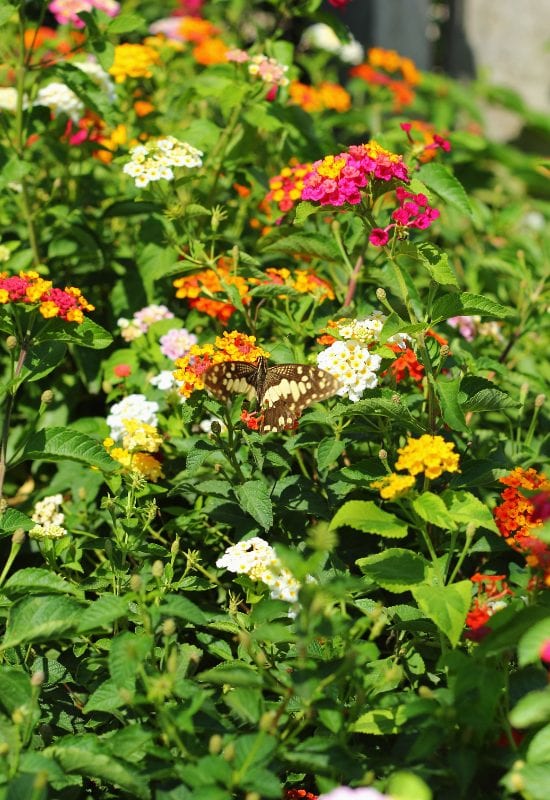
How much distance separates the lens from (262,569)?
6.84ft

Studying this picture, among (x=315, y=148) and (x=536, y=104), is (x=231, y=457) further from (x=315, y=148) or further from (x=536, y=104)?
(x=536, y=104)

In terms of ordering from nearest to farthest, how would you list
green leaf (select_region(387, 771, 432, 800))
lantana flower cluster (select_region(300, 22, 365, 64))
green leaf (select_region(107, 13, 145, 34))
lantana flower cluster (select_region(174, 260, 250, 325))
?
green leaf (select_region(387, 771, 432, 800)) → lantana flower cluster (select_region(174, 260, 250, 325)) → green leaf (select_region(107, 13, 145, 34)) → lantana flower cluster (select_region(300, 22, 365, 64))

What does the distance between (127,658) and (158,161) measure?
1.56 m

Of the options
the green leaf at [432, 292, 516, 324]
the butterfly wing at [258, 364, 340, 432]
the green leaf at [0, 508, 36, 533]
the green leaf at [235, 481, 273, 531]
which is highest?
the green leaf at [432, 292, 516, 324]

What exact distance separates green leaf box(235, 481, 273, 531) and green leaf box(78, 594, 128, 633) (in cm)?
43

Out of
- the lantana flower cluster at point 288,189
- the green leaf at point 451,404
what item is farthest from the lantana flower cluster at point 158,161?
the green leaf at point 451,404

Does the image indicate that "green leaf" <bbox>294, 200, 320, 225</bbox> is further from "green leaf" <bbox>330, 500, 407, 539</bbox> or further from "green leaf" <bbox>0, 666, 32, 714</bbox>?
"green leaf" <bbox>0, 666, 32, 714</bbox>

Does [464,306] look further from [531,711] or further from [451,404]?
[531,711]

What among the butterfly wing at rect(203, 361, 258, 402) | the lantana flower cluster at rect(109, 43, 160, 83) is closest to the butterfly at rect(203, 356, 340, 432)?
the butterfly wing at rect(203, 361, 258, 402)

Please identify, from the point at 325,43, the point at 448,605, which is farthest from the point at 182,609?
the point at 325,43

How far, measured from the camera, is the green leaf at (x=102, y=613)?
6.08ft

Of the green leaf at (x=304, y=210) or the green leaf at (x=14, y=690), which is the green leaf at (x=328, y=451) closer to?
the green leaf at (x=304, y=210)

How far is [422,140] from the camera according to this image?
3568mm

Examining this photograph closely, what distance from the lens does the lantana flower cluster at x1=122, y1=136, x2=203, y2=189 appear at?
274 centimetres
